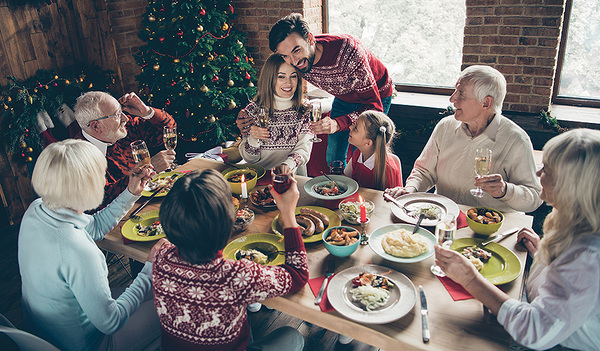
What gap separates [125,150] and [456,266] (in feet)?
7.27

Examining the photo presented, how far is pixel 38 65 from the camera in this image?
399 cm

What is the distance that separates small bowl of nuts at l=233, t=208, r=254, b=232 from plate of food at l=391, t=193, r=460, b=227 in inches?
27.2

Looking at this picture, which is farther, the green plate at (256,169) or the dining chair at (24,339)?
the green plate at (256,169)

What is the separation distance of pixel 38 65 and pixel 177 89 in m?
1.29

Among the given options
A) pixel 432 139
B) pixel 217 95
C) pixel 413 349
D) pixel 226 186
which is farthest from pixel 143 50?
pixel 413 349

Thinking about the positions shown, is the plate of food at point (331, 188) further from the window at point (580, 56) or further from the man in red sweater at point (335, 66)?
the window at point (580, 56)

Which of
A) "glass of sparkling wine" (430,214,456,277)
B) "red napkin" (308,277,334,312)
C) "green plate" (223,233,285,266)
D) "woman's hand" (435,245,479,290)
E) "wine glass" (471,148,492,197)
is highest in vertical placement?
"wine glass" (471,148,492,197)

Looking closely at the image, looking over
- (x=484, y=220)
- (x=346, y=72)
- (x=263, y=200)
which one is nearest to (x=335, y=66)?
(x=346, y=72)

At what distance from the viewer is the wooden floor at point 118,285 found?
242cm

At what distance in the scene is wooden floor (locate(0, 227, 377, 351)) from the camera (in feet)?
7.95

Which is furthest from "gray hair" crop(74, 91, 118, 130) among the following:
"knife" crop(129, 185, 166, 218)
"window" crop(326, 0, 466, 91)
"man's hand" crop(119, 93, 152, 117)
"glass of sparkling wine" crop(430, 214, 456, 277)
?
"window" crop(326, 0, 466, 91)

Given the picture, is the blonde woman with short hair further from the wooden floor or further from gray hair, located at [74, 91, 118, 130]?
the wooden floor

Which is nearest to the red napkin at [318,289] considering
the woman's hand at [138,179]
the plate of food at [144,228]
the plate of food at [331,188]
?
the plate of food at [331,188]

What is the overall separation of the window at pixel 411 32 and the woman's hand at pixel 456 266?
349cm
